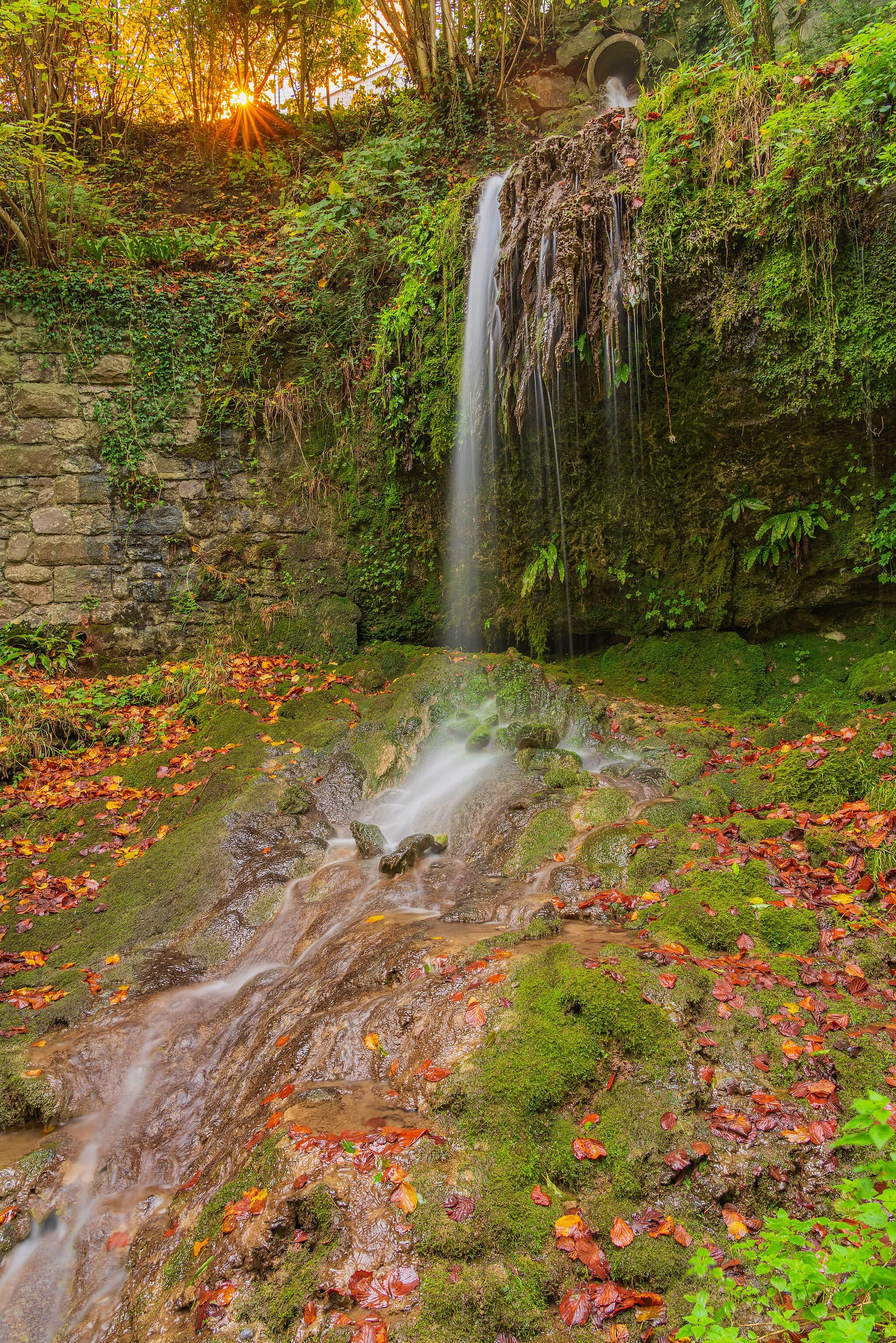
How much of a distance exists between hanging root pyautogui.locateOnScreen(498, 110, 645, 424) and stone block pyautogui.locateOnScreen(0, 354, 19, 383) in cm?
641

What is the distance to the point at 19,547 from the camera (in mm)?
8672

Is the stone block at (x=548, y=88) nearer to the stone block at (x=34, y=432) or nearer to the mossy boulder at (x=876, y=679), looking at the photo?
the stone block at (x=34, y=432)

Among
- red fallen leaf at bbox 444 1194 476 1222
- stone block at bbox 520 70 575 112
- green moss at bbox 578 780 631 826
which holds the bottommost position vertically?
red fallen leaf at bbox 444 1194 476 1222

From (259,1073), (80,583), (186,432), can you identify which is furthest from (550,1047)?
(186,432)

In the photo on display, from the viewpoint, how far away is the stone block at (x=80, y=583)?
8750mm

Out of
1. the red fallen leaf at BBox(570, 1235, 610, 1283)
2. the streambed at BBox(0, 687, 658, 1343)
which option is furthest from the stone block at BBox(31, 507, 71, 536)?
the red fallen leaf at BBox(570, 1235, 610, 1283)

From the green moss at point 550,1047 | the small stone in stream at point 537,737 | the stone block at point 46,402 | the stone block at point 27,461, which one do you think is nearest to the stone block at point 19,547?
the stone block at point 27,461

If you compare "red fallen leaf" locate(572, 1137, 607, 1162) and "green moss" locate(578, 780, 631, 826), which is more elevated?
"green moss" locate(578, 780, 631, 826)

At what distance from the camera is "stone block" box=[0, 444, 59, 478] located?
8609 millimetres

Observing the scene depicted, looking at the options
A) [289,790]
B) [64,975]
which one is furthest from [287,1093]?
[289,790]

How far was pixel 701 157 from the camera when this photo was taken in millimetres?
6160

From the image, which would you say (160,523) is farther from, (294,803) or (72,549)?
(294,803)

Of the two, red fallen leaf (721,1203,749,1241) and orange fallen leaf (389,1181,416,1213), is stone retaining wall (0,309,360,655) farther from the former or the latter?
red fallen leaf (721,1203,749,1241)

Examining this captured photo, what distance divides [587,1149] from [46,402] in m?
10.1
